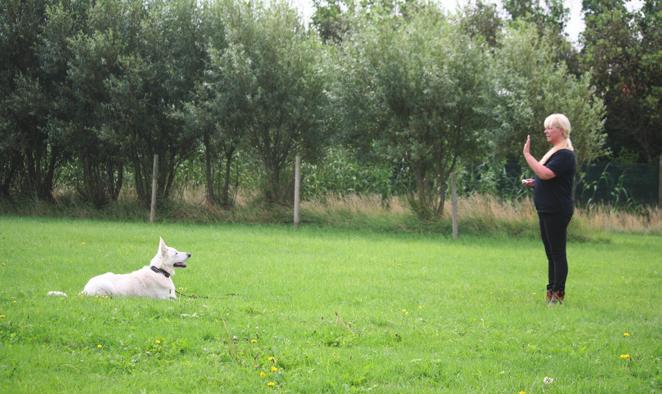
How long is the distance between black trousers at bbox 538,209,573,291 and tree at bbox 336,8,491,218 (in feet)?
39.1

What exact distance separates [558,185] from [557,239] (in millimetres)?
677

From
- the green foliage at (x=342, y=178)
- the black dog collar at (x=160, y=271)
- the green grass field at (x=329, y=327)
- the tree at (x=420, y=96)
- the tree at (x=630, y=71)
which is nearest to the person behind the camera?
the green grass field at (x=329, y=327)

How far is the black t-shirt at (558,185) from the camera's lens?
9.76m

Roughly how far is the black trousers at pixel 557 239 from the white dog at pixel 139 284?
187 inches

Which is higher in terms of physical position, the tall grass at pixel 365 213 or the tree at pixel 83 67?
the tree at pixel 83 67

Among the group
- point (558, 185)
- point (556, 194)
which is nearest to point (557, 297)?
point (556, 194)

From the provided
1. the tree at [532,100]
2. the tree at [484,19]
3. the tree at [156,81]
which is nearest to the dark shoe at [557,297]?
the tree at [532,100]

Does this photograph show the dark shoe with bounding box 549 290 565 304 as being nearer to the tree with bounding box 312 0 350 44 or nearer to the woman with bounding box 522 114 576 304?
the woman with bounding box 522 114 576 304

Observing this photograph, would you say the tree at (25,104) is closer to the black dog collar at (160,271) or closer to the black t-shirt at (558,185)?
Answer: the black dog collar at (160,271)

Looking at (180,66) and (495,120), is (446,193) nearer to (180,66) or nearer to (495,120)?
(495,120)

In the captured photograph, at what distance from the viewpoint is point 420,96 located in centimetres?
2208

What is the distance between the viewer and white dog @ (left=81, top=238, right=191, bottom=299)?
951 centimetres

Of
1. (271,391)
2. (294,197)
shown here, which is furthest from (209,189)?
(271,391)

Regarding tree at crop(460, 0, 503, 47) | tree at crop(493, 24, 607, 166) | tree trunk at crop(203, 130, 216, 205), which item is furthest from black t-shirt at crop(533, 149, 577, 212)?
tree at crop(460, 0, 503, 47)
